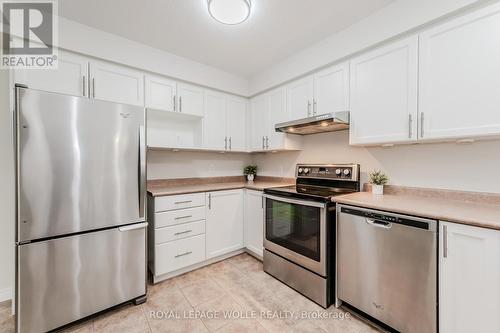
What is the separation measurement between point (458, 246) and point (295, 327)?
3.99ft

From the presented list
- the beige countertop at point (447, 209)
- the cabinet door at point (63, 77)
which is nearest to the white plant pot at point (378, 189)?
the beige countertop at point (447, 209)

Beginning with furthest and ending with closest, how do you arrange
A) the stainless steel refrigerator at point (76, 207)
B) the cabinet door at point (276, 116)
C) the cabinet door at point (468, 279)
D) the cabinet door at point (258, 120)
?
the cabinet door at point (258, 120) < the cabinet door at point (276, 116) < the stainless steel refrigerator at point (76, 207) < the cabinet door at point (468, 279)

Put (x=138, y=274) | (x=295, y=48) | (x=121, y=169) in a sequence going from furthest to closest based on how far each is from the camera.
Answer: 1. (x=295, y=48)
2. (x=138, y=274)
3. (x=121, y=169)

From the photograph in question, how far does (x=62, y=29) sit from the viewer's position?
6.14 ft

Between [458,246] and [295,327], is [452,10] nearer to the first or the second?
[458,246]

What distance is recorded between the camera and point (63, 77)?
1916 mm

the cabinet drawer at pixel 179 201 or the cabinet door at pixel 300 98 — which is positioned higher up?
the cabinet door at pixel 300 98

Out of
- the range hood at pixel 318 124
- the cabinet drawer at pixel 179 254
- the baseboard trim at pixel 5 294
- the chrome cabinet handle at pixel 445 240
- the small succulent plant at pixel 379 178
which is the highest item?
the range hood at pixel 318 124

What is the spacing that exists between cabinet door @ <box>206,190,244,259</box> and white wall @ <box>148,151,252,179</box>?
69 centimetres

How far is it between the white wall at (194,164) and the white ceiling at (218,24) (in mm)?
1310

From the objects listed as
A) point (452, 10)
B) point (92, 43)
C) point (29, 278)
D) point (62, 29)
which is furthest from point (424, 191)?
point (62, 29)

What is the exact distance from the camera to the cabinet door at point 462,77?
1339 millimetres

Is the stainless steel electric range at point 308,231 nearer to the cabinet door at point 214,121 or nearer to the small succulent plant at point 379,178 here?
the small succulent plant at point 379,178

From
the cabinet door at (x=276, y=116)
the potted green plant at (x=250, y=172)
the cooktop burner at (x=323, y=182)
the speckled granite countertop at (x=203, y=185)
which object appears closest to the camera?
the cooktop burner at (x=323, y=182)
